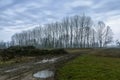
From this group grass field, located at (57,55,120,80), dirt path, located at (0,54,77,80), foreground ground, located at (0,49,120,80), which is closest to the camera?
grass field, located at (57,55,120,80)

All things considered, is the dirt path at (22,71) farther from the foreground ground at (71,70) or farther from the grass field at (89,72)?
the grass field at (89,72)

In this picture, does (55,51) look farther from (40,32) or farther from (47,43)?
(40,32)

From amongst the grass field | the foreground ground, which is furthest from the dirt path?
the grass field

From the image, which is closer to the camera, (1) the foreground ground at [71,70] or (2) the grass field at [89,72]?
(2) the grass field at [89,72]

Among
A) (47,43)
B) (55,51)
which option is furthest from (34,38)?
(55,51)

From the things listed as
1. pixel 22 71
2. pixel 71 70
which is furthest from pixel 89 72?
pixel 22 71

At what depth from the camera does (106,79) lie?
15.3 meters

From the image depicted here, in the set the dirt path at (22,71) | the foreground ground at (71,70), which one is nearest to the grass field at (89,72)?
the foreground ground at (71,70)

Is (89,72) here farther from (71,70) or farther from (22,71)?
(22,71)

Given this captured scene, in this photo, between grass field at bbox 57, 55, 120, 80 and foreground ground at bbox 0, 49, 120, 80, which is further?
foreground ground at bbox 0, 49, 120, 80

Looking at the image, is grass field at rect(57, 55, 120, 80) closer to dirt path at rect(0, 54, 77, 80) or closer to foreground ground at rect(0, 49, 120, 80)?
foreground ground at rect(0, 49, 120, 80)

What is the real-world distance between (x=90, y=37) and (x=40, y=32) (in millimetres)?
36259

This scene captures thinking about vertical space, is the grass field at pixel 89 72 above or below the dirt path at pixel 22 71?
above

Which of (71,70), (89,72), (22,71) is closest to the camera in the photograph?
(89,72)
